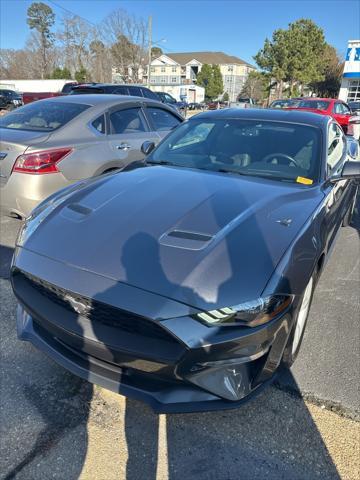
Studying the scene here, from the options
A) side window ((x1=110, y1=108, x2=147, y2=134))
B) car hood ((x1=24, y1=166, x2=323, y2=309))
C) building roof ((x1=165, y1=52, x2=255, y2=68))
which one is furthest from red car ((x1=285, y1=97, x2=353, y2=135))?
building roof ((x1=165, y1=52, x2=255, y2=68))

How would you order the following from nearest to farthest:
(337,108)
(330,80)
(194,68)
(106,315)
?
(106,315), (337,108), (330,80), (194,68)

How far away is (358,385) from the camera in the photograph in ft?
8.11

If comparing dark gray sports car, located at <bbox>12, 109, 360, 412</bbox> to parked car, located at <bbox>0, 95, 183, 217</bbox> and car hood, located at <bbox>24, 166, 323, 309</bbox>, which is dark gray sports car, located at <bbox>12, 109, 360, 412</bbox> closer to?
car hood, located at <bbox>24, 166, 323, 309</bbox>

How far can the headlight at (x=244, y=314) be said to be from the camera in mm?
1755

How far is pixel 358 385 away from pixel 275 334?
0.98m

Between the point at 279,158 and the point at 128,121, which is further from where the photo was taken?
the point at 128,121

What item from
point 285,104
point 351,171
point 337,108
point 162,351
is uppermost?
point 285,104

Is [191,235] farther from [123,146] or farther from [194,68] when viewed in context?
[194,68]

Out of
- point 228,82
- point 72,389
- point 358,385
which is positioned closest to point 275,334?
point 358,385

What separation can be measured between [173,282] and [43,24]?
80.6 metres

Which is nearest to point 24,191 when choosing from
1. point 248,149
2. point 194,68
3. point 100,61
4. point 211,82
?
point 248,149

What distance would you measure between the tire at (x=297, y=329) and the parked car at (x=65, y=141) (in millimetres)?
2827

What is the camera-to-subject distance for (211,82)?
70250mm

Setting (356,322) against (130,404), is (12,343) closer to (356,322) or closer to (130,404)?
(130,404)
